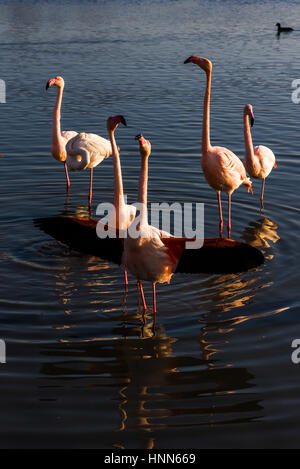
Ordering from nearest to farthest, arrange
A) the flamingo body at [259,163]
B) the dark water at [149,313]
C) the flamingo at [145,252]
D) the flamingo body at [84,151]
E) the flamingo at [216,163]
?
1. the dark water at [149,313]
2. the flamingo at [145,252]
3. the flamingo at [216,163]
4. the flamingo body at [259,163]
5. the flamingo body at [84,151]

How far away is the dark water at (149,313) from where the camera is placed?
4.67 m

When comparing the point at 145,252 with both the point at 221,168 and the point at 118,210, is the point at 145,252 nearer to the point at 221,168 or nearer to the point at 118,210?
the point at 118,210

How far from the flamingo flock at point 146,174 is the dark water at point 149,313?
A: 1.55ft

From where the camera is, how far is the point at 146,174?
18.1ft

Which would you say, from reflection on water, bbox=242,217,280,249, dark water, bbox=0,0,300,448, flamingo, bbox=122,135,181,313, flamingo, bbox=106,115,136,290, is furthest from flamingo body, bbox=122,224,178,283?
reflection on water, bbox=242,217,280,249

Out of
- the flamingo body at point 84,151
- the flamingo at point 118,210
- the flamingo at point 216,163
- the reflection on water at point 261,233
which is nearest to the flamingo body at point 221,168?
the flamingo at point 216,163

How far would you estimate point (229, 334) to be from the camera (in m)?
5.96

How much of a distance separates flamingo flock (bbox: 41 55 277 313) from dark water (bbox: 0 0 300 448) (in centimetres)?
47

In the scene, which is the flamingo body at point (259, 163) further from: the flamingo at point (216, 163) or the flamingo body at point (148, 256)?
the flamingo body at point (148, 256)

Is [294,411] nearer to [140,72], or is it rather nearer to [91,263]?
[91,263]

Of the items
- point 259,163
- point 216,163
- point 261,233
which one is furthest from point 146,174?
point 259,163

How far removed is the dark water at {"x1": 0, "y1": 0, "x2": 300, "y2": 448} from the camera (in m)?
4.67

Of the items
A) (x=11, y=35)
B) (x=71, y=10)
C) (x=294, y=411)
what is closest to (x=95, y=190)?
(x=294, y=411)

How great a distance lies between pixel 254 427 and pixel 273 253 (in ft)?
11.9
